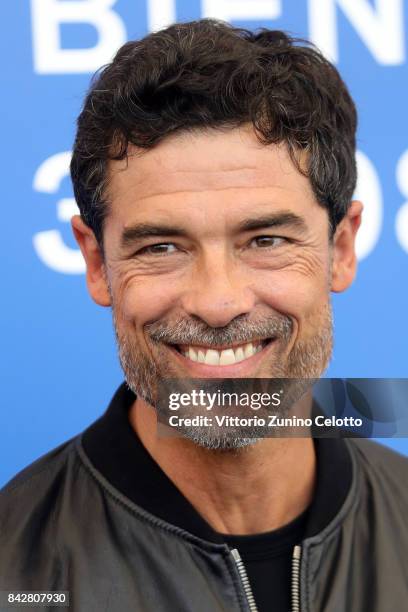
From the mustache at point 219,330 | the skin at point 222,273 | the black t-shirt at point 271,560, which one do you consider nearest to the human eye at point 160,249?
the skin at point 222,273

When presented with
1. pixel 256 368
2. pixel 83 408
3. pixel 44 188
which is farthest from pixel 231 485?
pixel 44 188

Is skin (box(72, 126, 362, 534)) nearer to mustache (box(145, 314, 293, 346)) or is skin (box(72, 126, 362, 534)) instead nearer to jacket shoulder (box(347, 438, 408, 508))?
mustache (box(145, 314, 293, 346))

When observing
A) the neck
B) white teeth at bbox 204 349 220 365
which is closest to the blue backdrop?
the neck

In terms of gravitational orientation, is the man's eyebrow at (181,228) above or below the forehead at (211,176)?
below

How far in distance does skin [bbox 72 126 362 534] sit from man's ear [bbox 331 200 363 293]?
0.24 ft

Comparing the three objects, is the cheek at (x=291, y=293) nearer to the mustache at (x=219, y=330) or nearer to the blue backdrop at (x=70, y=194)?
the mustache at (x=219, y=330)

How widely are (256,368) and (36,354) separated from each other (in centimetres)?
68

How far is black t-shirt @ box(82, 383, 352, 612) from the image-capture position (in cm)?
171

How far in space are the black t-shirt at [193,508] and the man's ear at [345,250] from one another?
1.02 ft

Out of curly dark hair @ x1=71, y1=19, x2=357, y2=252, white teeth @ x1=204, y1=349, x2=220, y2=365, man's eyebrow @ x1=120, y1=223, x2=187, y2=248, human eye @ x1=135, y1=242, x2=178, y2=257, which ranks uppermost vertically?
curly dark hair @ x1=71, y1=19, x2=357, y2=252

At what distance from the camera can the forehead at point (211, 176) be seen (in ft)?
5.66

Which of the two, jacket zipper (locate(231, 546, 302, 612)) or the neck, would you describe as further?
the neck

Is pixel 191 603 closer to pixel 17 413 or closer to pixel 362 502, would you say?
pixel 362 502

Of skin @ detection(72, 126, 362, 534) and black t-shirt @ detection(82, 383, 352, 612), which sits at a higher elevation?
skin @ detection(72, 126, 362, 534)
